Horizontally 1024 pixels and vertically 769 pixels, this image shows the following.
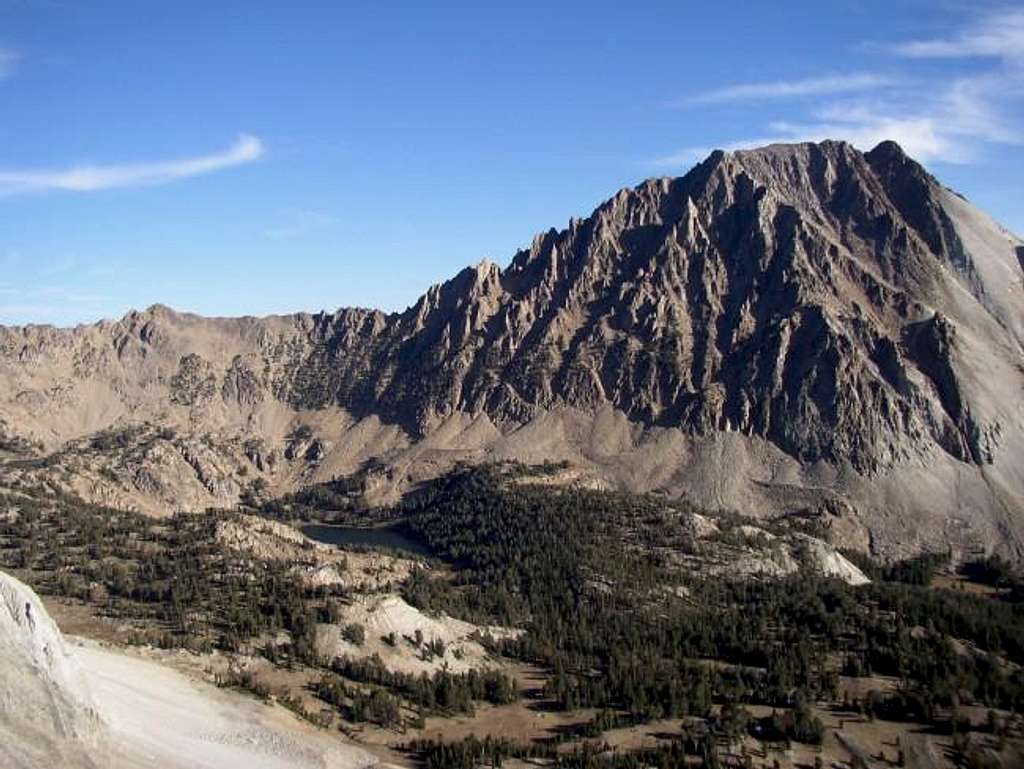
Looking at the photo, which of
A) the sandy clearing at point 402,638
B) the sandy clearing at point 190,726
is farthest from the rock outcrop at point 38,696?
the sandy clearing at point 402,638

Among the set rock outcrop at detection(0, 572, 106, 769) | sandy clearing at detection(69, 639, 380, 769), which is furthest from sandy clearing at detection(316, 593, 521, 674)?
rock outcrop at detection(0, 572, 106, 769)

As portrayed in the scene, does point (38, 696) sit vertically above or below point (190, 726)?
above

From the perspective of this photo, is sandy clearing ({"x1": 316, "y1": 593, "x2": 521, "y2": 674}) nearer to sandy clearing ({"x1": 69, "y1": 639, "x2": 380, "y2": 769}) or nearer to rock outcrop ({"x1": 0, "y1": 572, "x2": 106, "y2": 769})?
sandy clearing ({"x1": 69, "y1": 639, "x2": 380, "y2": 769})

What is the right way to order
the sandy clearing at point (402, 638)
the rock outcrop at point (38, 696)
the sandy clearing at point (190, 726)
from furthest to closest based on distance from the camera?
the sandy clearing at point (402, 638) < the sandy clearing at point (190, 726) < the rock outcrop at point (38, 696)

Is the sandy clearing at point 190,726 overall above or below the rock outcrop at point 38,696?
below

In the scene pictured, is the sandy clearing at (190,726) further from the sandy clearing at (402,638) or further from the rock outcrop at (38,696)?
the sandy clearing at (402,638)

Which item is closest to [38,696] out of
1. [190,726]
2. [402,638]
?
[190,726]

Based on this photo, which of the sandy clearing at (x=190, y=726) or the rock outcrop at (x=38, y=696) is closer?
the rock outcrop at (x=38, y=696)

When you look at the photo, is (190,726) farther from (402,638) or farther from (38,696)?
(402,638)
